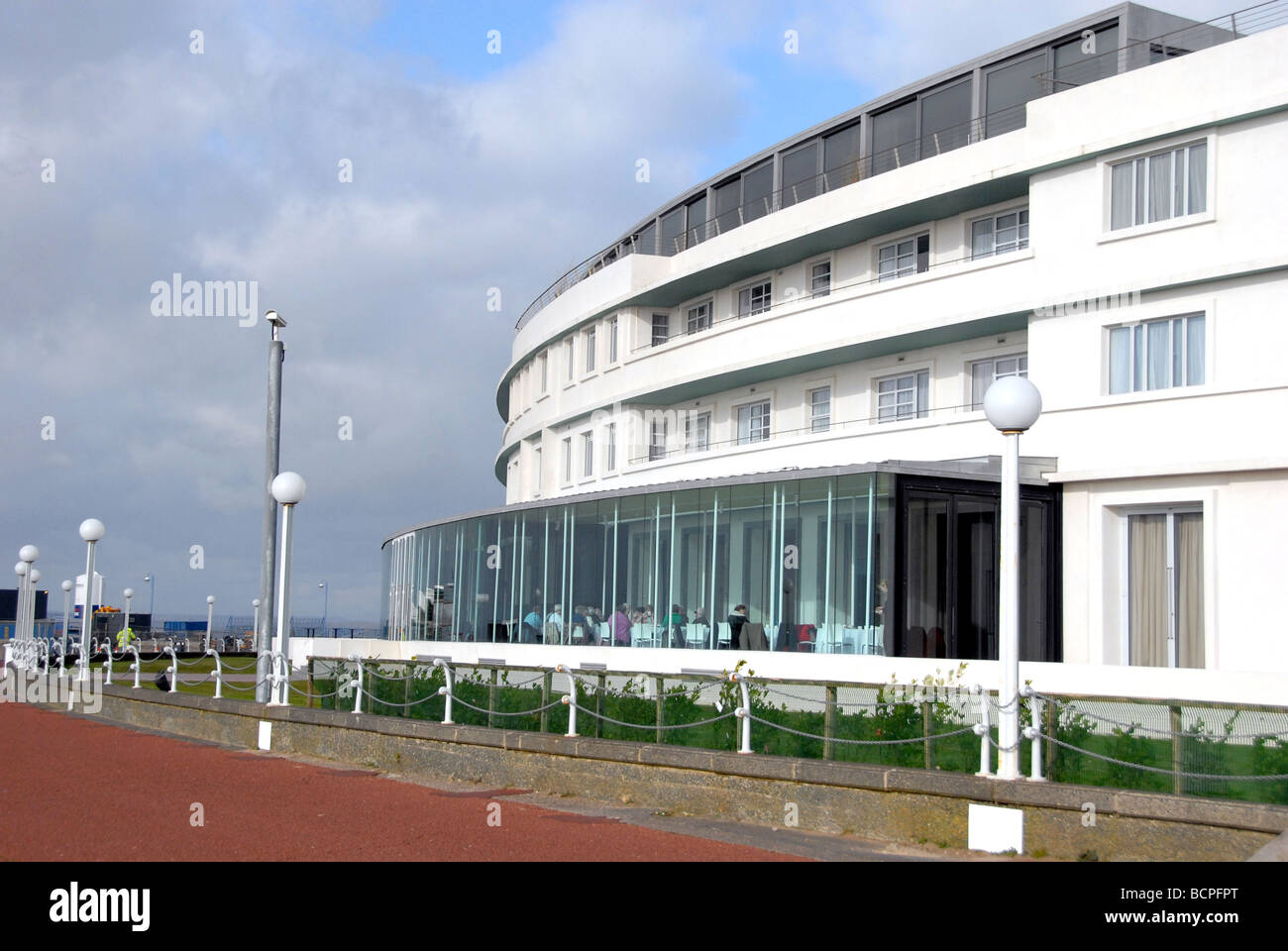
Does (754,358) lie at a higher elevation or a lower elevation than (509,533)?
higher

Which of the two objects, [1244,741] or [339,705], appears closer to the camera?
[1244,741]

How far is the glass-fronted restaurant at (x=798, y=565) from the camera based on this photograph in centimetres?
2055

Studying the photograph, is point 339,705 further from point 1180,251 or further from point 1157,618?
point 1180,251

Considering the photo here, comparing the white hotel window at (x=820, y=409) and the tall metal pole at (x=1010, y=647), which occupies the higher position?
the white hotel window at (x=820, y=409)

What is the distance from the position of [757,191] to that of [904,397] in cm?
885

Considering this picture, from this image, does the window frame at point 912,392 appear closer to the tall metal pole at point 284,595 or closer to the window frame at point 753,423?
the window frame at point 753,423

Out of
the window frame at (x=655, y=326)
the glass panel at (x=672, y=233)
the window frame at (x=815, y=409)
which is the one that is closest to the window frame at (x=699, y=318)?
the window frame at (x=655, y=326)

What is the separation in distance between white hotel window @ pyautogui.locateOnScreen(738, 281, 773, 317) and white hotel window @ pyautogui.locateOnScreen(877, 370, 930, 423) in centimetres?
449

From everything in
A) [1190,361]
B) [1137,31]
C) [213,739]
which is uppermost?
[1137,31]

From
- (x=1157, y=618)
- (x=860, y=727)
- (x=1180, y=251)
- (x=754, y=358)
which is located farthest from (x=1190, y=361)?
(x=860, y=727)

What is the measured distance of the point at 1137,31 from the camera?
24500mm

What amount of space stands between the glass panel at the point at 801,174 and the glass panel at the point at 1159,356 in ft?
36.8
